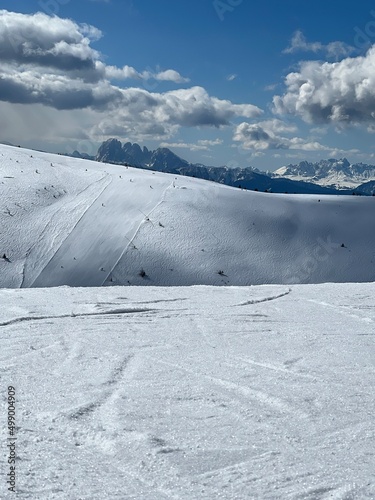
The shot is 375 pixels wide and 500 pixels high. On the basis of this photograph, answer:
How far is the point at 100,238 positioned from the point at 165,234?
1.55 meters

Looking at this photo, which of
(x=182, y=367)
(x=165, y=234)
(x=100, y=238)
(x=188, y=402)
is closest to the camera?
(x=188, y=402)

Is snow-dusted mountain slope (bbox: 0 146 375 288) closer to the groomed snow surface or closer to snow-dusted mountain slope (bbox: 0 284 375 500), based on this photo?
the groomed snow surface

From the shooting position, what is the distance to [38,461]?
8.20ft

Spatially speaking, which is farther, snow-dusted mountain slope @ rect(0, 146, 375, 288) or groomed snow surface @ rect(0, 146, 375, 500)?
snow-dusted mountain slope @ rect(0, 146, 375, 288)

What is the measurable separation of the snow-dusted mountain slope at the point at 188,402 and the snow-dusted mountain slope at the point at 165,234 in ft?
14.4

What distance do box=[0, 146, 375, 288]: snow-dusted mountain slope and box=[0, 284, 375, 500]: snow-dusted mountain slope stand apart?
4.40 meters

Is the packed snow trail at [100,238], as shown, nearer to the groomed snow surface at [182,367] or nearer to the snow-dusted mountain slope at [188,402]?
the groomed snow surface at [182,367]

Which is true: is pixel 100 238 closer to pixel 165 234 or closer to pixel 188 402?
pixel 165 234

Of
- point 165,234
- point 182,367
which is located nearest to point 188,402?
point 182,367

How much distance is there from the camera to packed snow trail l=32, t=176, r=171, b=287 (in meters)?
10.3

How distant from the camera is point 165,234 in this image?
38.0ft

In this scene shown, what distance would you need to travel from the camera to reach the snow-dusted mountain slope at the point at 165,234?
34.6 ft

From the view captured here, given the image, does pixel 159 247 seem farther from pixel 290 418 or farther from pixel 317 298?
pixel 290 418

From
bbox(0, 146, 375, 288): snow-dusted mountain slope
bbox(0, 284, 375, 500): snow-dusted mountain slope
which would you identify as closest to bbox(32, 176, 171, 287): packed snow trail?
bbox(0, 146, 375, 288): snow-dusted mountain slope
